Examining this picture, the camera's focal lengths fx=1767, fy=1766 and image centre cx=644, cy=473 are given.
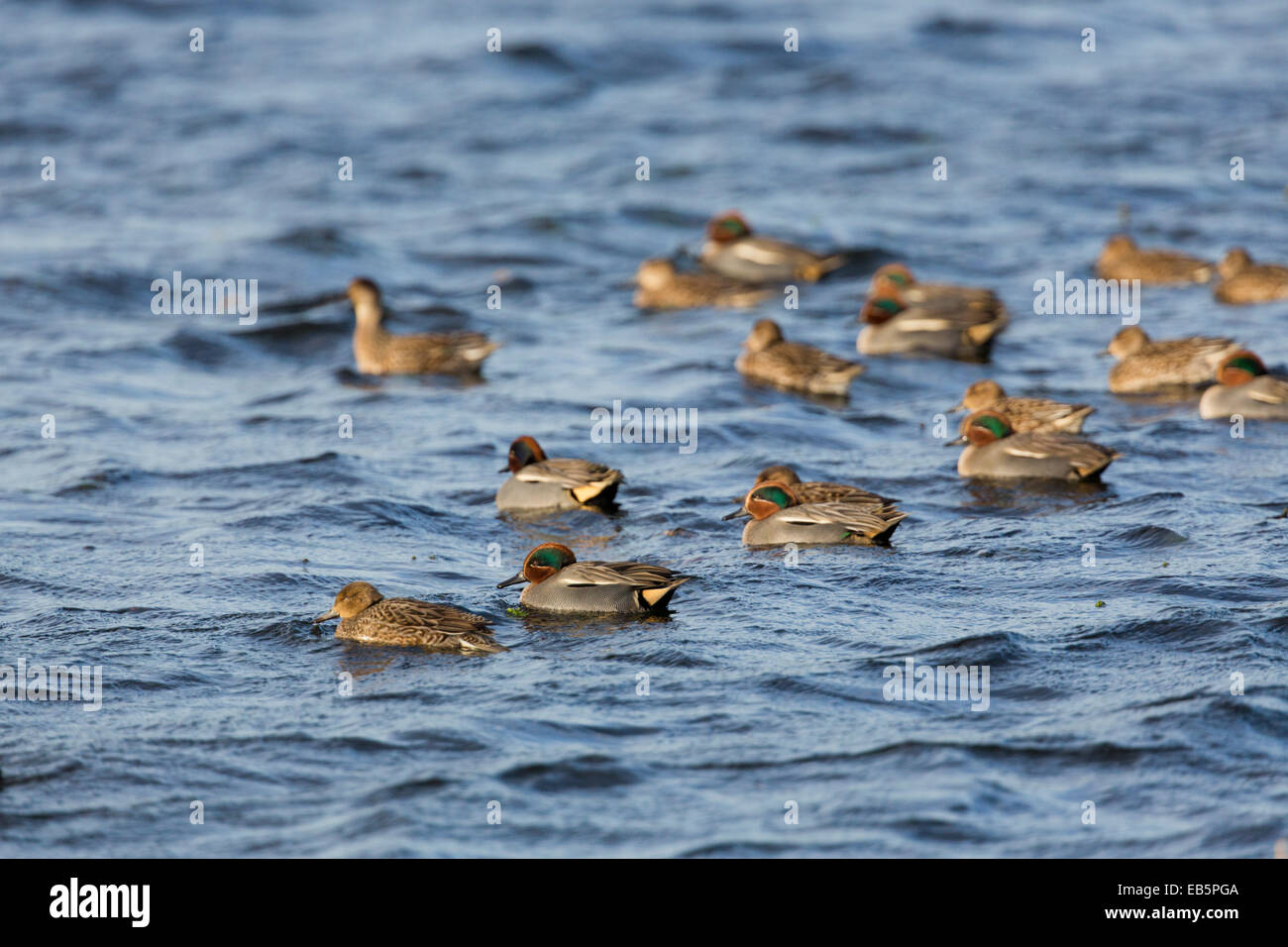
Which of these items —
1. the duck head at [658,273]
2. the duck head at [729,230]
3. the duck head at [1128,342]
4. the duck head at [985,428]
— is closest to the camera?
the duck head at [985,428]

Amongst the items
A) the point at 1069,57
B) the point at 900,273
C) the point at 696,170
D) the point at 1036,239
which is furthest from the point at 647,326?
the point at 1069,57

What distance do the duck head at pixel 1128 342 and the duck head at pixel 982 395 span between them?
2.08 m

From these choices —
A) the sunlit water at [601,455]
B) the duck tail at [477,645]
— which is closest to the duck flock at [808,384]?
the duck tail at [477,645]

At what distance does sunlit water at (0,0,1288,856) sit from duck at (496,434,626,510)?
20 cm

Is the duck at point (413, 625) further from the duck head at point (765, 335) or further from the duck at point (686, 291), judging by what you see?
the duck at point (686, 291)

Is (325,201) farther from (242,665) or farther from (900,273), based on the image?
(242,665)

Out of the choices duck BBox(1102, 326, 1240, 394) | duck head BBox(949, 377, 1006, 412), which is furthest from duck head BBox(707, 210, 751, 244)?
duck head BBox(949, 377, 1006, 412)

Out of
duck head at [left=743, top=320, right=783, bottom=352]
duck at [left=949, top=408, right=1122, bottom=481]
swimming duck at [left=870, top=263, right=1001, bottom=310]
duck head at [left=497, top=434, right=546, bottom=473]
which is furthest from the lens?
swimming duck at [left=870, top=263, right=1001, bottom=310]

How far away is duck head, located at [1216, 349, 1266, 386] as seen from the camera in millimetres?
14922

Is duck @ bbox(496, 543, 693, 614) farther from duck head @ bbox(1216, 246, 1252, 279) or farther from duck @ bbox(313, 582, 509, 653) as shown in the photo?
duck head @ bbox(1216, 246, 1252, 279)

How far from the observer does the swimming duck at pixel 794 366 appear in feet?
54.2

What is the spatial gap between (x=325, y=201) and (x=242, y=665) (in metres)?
15.8

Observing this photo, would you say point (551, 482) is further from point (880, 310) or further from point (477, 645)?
point (880, 310)
